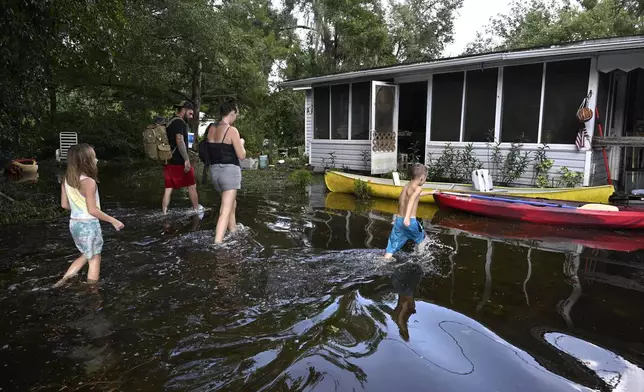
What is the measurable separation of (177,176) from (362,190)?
13.8ft

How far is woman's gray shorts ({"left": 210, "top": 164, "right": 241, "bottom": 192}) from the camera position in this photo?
19.1ft

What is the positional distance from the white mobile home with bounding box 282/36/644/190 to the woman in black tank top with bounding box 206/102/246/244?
6586mm

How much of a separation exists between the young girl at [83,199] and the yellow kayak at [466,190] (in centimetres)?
616

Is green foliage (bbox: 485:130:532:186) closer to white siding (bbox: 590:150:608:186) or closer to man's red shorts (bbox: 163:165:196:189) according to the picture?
white siding (bbox: 590:150:608:186)

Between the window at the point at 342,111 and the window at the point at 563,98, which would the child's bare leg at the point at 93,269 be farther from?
the window at the point at 342,111

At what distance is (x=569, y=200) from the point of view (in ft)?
26.2

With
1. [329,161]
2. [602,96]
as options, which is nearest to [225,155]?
[602,96]

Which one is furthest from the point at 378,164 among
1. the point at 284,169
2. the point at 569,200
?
the point at 569,200

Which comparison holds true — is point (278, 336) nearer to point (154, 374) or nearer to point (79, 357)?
point (154, 374)

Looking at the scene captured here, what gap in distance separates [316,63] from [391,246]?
20.9m

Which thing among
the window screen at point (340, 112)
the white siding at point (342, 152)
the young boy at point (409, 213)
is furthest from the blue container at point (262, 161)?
the young boy at point (409, 213)

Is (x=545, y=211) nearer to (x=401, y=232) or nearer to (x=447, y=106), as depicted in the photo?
(x=401, y=232)

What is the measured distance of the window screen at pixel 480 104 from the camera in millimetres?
10570

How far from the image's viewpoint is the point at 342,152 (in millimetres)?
14008
